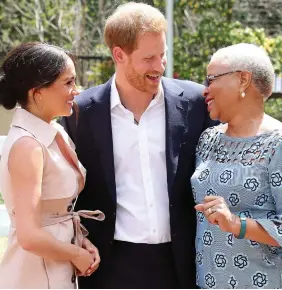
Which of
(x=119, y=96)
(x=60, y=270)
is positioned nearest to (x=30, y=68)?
(x=119, y=96)

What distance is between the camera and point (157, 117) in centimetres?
331

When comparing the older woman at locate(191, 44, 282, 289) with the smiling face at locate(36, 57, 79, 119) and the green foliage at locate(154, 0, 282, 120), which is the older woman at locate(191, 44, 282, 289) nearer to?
the smiling face at locate(36, 57, 79, 119)

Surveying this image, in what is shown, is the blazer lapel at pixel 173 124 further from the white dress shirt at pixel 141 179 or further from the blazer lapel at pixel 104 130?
the blazer lapel at pixel 104 130

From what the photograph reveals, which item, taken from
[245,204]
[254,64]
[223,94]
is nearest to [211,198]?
[245,204]

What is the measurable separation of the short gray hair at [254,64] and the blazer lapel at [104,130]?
2.09 ft

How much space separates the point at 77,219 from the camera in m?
2.99

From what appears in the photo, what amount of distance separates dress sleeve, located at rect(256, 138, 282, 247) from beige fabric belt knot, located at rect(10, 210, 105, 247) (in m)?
0.77

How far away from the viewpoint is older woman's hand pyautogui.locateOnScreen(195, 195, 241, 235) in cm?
263

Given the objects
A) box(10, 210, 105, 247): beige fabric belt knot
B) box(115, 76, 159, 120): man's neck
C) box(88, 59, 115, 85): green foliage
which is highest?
box(115, 76, 159, 120): man's neck

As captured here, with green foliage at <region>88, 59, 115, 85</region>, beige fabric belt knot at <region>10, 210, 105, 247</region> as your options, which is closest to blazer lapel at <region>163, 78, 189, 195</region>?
beige fabric belt knot at <region>10, 210, 105, 247</region>

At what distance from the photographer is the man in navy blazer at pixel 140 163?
3.19 metres

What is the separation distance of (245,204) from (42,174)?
2.70ft

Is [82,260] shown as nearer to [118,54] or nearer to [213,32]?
[118,54]

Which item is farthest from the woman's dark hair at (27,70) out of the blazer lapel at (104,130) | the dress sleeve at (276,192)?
the dress sleeve at (276,192)
